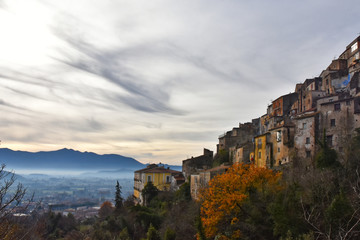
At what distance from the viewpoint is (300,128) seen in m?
39.3

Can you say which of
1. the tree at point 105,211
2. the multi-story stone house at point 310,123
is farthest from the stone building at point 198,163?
the tree at point 105,211

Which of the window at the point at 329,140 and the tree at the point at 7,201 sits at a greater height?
the window at the point at 329,140

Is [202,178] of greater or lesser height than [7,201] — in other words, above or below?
below

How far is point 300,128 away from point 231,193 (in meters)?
14.1

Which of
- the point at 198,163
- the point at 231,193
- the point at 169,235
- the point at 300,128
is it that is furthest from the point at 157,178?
the point at 231,193

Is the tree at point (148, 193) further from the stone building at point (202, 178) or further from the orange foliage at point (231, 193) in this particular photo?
the orange foliage at point (231, 193)

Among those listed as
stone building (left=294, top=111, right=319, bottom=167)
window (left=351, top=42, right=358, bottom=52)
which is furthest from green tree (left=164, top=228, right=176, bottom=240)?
window (left=351, top=42, right=358, bottom=52)

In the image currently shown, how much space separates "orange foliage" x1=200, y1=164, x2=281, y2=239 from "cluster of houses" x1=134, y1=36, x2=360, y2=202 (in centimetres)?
675

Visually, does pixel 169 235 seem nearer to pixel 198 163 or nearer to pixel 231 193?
pixel 231 193

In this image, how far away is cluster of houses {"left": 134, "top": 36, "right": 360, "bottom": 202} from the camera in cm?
3631

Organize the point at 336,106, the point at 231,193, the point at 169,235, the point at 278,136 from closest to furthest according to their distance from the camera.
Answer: the point at 231,193
the point at 169,235
the point at 336,106
the point at 278,136

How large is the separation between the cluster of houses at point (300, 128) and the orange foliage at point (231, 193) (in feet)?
22.2

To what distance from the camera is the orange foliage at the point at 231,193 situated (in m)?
30.9

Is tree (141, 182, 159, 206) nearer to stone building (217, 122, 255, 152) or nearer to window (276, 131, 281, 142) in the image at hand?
stone building (217, 122, 255, 152)
